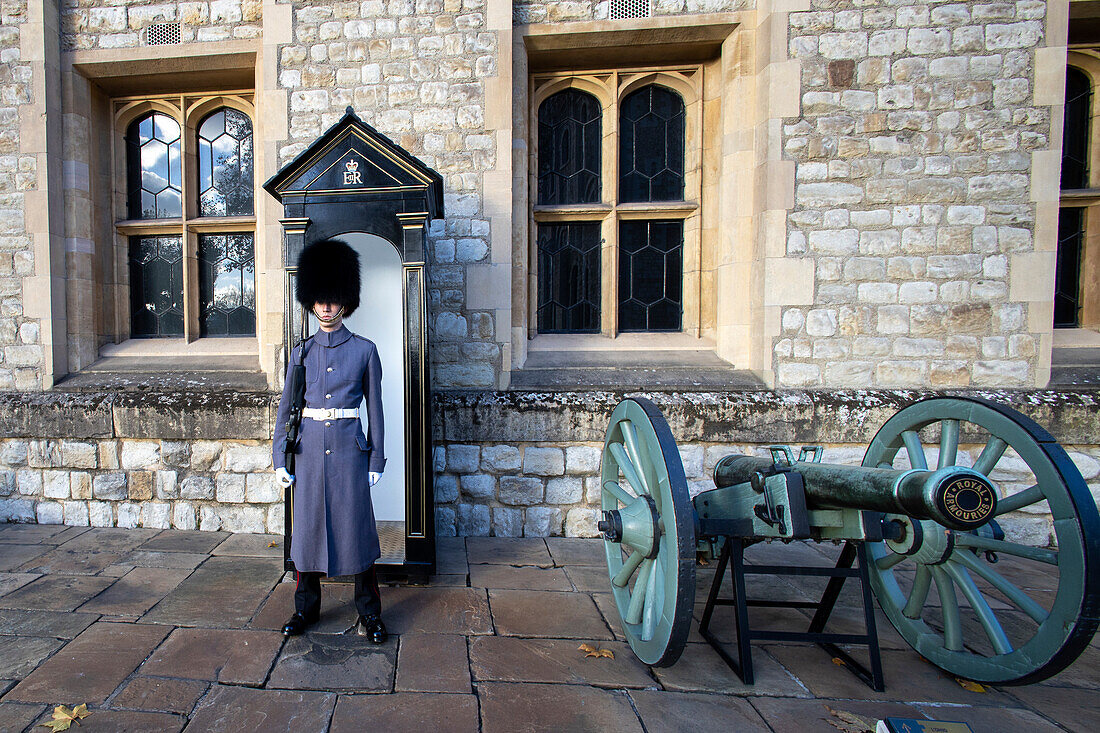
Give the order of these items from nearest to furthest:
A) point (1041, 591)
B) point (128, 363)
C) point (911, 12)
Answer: point (1041, 591) < point (911, 12) < point (128, 363)

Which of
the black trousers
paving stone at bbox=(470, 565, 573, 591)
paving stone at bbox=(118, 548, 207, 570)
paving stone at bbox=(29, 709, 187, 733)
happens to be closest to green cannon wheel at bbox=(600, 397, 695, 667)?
paving stone at bbox=(470, 565, 573, 591)

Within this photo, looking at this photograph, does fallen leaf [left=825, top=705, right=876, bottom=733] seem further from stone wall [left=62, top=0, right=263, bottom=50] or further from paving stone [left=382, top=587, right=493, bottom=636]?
stone wall [left=62, top=0, right=263, bottom=50]

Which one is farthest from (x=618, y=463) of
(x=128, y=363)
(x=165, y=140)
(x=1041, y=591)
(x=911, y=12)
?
(x=165, y=140)

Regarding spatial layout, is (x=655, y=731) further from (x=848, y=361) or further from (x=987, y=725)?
(x=848, y=361)

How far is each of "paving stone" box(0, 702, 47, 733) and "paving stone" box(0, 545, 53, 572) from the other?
1.64m

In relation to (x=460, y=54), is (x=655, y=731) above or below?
below

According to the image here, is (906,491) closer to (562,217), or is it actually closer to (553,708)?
(553,708)

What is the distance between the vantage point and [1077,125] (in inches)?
153

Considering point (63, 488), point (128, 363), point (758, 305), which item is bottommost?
point (63, 488)

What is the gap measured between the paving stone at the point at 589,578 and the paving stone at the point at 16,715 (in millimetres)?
2124

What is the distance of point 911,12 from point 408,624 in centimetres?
484

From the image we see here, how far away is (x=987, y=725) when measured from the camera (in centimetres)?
171

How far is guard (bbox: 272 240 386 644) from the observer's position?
2201mm

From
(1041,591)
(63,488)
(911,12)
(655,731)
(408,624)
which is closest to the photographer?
(655,731)
